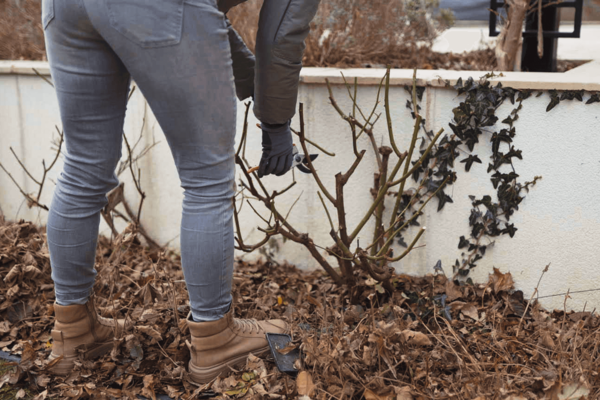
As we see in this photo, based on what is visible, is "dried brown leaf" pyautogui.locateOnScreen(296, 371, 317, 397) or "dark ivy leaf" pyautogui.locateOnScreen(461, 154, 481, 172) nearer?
"dried brown leaf" pyautogui.locateOnScreen(296, 371, 317, 397)

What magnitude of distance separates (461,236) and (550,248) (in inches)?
13.7

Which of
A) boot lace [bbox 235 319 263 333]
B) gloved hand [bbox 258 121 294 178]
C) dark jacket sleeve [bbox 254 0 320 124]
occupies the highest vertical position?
dark jacket sleeve [bbox 254 0 320 124]

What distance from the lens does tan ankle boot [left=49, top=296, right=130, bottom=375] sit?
6.92 ft

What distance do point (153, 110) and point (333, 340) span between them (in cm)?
90

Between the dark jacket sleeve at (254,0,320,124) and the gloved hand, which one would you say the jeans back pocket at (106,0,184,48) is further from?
the gloved hand

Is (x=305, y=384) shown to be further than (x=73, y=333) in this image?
No

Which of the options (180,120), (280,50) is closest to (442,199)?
(280,50)

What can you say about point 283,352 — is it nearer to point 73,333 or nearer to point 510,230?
point 73,333

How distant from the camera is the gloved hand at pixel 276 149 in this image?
209 cm

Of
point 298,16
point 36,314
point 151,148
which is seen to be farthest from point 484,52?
point 36,314

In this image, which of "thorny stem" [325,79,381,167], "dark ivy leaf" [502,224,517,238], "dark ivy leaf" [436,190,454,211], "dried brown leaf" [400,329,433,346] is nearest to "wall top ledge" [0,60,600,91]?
"thorny stem" [325,79,381,167]

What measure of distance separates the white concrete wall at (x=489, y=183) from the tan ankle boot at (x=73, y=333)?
115cm

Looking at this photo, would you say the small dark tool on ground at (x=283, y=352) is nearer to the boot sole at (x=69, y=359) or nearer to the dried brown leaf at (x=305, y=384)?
the dried brown leaf at (x=305, y=384)

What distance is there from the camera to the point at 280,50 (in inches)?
71.7
